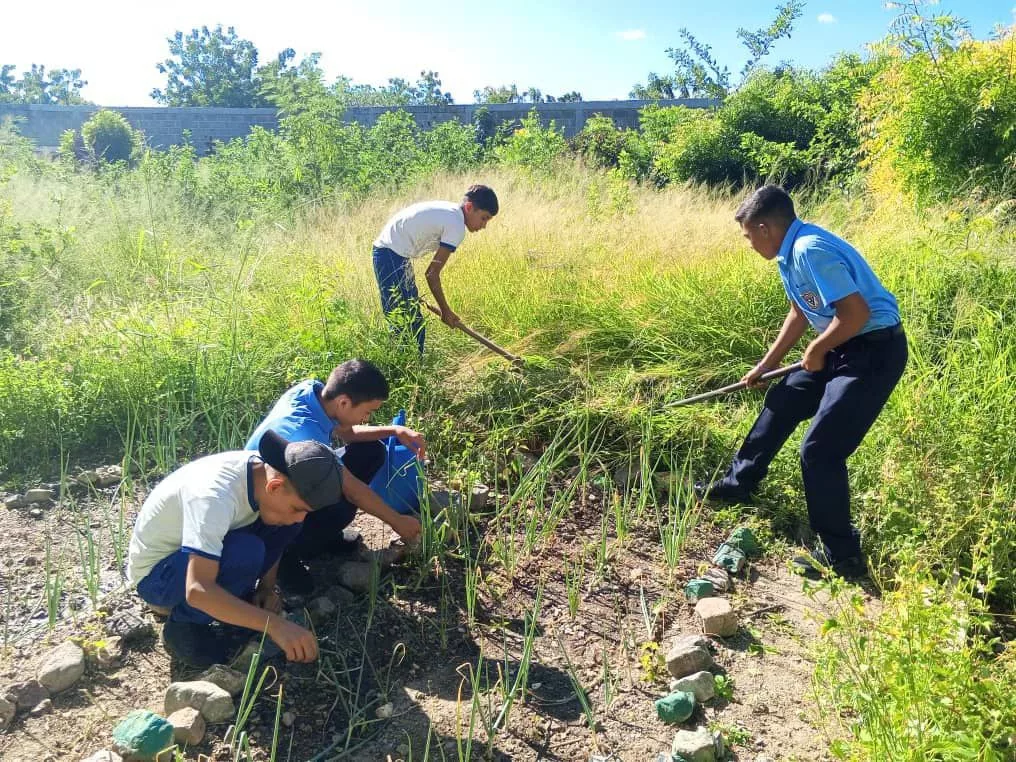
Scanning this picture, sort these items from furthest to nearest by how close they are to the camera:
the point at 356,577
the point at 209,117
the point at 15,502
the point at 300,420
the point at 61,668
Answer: the point at 209,117 → the point at 15,502 → the point at 356,577 → the point at 300,420 → the point at 61,668

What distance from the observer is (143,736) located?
2.01m

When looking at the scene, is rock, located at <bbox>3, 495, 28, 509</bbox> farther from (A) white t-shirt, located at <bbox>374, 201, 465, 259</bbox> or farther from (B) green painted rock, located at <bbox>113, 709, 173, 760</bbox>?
(A) white t-shirt, located at <bbox>374, 201, 465, 259</bbox>

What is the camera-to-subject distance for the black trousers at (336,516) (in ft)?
9.64

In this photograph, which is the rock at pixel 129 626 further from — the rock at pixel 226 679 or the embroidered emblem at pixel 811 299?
the embroidered emblem at pixel 811 299

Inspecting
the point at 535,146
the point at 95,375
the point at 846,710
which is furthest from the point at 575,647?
the point at 535,146

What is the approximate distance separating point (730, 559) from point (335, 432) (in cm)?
170

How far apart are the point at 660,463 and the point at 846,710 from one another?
5.81 ft

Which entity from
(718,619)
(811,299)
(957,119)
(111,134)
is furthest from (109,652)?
(111,134)

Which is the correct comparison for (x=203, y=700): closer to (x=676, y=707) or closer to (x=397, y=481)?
(x=397, y=481)

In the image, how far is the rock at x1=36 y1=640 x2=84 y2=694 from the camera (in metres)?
2.33

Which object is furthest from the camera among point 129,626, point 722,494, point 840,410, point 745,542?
point 722,494

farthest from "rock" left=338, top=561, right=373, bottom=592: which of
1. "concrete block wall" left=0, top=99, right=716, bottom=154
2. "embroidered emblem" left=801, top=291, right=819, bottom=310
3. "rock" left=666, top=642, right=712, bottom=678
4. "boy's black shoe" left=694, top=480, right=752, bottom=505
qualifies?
"concrete block wall" left=0, top=99, right=716, bottom=154

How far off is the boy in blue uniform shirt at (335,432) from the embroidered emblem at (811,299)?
5.44 feet

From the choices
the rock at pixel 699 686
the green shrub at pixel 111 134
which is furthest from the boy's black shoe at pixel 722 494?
the green shrub at pixel 111 134
